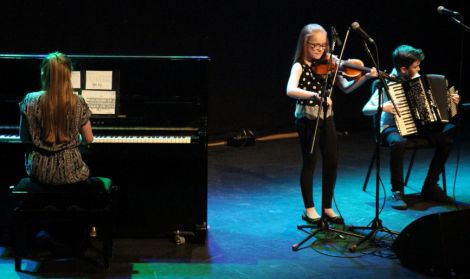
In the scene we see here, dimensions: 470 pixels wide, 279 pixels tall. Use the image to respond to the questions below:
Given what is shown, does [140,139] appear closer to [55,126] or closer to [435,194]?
[55,126]

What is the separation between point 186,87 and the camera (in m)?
4.75

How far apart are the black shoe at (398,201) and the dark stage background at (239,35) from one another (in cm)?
336

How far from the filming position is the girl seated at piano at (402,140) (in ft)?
18.8

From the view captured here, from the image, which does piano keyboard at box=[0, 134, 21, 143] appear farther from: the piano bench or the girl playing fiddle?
the girl playing fiddle

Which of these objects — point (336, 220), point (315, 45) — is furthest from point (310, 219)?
point (315, 45)

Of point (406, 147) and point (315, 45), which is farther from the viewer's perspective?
point (406, 147)

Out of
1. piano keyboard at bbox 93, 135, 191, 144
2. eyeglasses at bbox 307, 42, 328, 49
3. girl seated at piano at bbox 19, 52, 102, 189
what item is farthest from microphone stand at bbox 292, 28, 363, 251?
girl seated at piano at bbox 19, 52, 102, 189

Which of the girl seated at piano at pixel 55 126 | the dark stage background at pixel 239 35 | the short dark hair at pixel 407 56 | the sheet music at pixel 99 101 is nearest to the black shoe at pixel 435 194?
the short dark hair at pixel 407 56

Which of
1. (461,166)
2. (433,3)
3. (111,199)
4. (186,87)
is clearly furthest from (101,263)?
(433,3)

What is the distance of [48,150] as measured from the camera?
4148 mm

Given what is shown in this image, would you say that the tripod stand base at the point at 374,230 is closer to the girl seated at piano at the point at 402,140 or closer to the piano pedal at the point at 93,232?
the girl seated at piano at the point at 402,140

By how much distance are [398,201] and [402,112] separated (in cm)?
76

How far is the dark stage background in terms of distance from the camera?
773 cm

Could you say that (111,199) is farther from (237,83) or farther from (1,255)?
(237,83)
